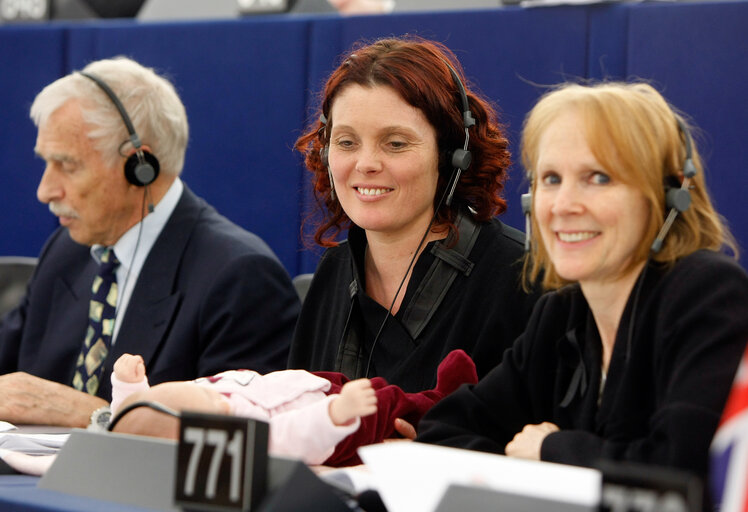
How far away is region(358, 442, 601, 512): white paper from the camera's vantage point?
0.97 m

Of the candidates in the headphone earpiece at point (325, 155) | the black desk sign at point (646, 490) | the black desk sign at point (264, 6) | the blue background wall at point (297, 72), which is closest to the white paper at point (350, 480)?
the black desk sign at point (646, 490)

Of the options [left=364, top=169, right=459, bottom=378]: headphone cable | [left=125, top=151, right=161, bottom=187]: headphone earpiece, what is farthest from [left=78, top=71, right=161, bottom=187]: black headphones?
[left=364, top=169, right=459, bottom=378]: headphone cable

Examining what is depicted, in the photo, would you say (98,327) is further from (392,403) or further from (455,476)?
(455,476)

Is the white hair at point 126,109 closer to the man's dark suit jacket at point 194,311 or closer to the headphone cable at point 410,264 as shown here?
the man's dark suit jacket at point 194,311

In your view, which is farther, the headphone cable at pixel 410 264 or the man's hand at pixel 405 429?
the headphone cable at pixel 410 264

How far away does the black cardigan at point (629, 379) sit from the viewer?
1189 mm

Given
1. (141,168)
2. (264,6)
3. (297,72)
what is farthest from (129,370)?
(264,6)

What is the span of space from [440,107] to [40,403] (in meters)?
0.92

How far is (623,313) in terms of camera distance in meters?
1.34

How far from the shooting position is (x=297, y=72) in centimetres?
301

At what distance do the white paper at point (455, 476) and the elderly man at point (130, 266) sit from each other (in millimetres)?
1059

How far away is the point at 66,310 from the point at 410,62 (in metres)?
1.07

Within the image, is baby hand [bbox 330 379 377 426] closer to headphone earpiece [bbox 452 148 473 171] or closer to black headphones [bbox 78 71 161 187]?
headphone earpiece [bbox 452 148 473 171]

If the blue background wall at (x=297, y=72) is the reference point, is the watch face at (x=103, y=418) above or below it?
below
